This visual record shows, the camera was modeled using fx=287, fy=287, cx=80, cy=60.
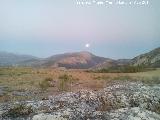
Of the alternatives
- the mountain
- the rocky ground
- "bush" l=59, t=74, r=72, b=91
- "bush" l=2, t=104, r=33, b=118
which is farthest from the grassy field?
the mountain

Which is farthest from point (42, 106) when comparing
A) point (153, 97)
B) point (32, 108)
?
point (153, 97)

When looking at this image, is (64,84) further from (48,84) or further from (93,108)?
(93,108)

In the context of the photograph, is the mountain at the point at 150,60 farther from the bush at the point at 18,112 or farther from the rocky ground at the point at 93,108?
the bush at the point at 18,112

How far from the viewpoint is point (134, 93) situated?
19.2m

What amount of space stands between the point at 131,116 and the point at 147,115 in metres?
0.91

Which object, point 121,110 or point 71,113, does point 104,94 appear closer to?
point 121,110

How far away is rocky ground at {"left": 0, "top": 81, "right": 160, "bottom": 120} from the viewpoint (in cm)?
1464

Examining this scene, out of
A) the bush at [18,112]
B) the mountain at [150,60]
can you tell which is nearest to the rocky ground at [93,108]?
the bush at [18,112]

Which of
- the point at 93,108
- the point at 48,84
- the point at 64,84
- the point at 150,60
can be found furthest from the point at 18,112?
the point at 150,60

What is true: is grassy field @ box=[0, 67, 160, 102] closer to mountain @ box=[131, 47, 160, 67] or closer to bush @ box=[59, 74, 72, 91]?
bush @ box=[59, 74, 72, 91]

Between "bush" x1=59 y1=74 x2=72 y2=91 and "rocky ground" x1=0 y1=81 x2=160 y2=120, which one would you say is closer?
"rocky ground" x1=0 y1=81 x2=160 y2=120

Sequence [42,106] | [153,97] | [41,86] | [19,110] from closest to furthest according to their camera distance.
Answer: [19,110] < [42,106] < [153,97] < [41,86]

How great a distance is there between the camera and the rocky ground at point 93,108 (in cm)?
1464

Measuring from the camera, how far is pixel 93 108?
1638 cm
